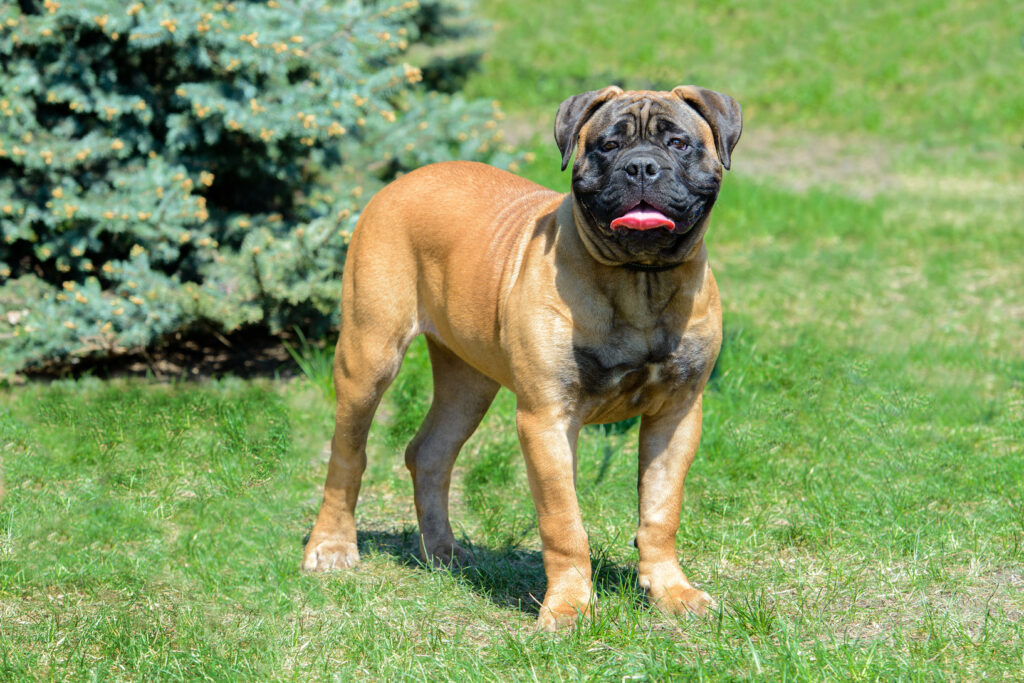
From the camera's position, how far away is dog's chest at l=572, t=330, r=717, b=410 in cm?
382

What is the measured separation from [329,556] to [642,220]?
226cm

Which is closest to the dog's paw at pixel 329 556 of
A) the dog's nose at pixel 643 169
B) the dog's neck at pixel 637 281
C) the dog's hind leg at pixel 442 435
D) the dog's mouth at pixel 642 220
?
the dog's hind leg at pixel 442 435

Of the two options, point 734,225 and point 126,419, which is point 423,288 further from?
point 734,225

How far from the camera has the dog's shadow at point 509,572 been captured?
14.0 ft

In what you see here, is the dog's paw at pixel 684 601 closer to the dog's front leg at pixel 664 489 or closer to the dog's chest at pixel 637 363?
the dog's front leg at pixel 664 489

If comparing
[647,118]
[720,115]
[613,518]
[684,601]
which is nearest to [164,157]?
[613,518]

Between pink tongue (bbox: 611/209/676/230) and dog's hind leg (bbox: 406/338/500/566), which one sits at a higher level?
pink tongue (bbox: 611/209/676/230)

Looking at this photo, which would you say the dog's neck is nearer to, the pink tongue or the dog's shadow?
the pink tongue

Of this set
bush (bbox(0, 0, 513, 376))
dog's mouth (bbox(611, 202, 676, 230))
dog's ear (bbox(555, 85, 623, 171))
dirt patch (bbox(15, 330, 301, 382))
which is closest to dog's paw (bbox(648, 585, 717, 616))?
dog's mouth (bbox(611, 202, 676, 230))

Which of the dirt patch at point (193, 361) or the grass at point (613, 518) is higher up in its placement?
the grass at point (613, 518)

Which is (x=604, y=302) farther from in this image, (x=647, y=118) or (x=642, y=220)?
(x=647, y=118)

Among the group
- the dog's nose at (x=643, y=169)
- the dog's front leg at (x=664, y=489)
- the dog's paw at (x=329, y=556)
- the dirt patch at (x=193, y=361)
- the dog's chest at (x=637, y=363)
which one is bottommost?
the dirt patch at (x=193, y=361)

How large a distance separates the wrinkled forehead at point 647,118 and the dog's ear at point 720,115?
3cm

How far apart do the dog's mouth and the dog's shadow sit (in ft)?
4.30
